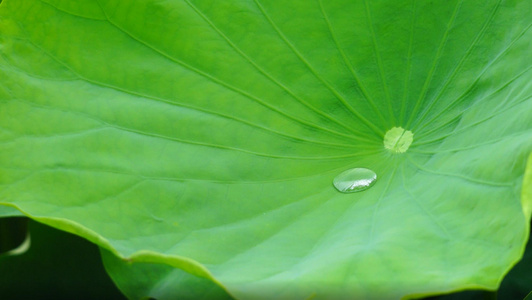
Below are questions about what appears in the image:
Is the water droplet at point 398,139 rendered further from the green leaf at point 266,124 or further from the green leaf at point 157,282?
the green leaf at point 157,282

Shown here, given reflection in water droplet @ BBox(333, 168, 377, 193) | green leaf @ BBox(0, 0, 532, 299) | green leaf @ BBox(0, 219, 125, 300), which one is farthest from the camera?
green leaf @ BBox(0, 219, 125, 300)

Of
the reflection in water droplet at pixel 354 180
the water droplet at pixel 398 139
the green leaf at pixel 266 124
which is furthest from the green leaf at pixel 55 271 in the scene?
the water droplet at pixel 398 139

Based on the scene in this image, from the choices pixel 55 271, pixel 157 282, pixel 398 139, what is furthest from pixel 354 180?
pixel 55 271

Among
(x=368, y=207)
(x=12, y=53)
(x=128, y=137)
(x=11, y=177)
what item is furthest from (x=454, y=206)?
(x=12, y=53)

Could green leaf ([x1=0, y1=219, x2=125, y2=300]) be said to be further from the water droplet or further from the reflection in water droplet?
the water droplet

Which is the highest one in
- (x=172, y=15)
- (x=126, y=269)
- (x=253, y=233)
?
(x=172, y=15)

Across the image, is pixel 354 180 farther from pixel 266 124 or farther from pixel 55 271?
pixel 55 271

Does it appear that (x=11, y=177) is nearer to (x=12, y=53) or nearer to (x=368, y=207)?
(x=12, y=53)

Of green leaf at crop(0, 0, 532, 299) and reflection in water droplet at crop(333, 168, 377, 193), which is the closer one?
green leaf at crop(0, 0, 532, 299)

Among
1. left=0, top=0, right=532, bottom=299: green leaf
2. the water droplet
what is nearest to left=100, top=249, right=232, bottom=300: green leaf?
left=0, top=0, right=532, bottom=299: green leaf
